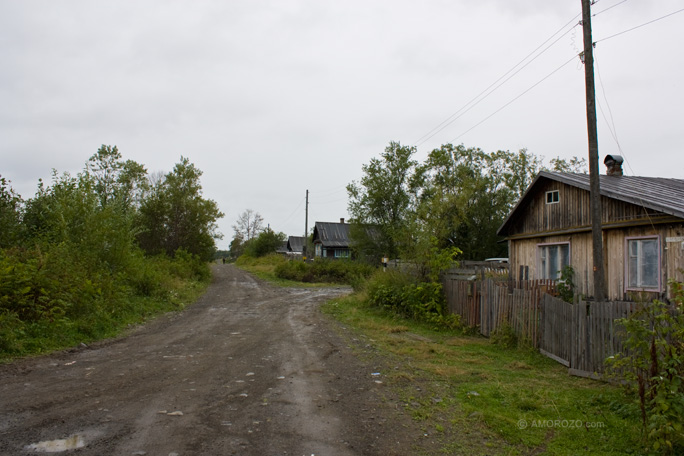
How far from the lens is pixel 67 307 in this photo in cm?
1030

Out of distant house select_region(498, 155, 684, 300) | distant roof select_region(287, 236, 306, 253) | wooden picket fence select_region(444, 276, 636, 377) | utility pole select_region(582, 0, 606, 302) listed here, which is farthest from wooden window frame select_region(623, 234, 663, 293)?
distant roof select_region(287, 236, 306, 253)

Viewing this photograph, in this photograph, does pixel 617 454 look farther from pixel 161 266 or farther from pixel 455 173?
pixel 455 173

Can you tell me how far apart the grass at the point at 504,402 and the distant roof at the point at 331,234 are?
1816 inches

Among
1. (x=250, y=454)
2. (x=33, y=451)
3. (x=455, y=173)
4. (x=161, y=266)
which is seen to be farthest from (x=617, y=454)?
(x=455, y=173)

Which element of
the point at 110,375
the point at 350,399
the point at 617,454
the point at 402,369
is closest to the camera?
the point at 617,454

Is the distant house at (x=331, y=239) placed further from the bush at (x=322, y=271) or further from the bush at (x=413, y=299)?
the bush at (x=413, y=299)

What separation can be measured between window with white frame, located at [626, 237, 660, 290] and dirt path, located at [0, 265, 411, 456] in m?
7.66

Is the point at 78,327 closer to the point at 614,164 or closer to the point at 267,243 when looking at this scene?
the point at 614,164

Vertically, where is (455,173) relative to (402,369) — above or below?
above

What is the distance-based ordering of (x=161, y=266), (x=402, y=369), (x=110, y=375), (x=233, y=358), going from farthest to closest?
(x=161, y=266) < (x=233, y=358) < (x=402, y=369) < (x=110, y=375)

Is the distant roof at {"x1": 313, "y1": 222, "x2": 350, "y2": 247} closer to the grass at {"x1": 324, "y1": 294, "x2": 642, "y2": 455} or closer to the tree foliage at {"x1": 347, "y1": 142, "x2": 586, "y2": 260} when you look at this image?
the tree foliage at {"x1": 347, "y1": 142, "x2": 586, "y2": 260}

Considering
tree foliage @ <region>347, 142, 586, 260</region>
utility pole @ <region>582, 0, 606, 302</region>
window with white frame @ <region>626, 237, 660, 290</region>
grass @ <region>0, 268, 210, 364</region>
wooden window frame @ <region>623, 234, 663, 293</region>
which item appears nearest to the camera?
grass @ <region>0, 268, 210, 364</region>

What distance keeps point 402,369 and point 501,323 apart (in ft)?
12.1

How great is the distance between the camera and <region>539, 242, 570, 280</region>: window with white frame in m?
14.1
